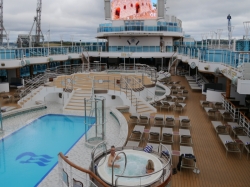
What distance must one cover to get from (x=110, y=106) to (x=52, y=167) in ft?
22.3

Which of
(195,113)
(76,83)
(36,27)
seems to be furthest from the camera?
(36,27)

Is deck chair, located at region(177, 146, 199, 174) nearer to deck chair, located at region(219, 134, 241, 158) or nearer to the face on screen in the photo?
deck chair, located at region(219, 134, 241, 158)

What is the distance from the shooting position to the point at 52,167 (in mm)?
7910

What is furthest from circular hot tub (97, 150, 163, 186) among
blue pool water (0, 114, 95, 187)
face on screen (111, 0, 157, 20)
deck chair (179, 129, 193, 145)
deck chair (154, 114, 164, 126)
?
face on screen (111, 0, 157, 20)

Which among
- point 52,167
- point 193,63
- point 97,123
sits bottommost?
point 52,167

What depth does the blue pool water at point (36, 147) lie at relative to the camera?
755 cm

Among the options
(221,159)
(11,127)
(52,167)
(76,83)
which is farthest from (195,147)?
(76,83)

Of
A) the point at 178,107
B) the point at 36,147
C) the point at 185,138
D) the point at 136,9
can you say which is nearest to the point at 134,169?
the point at 185,138

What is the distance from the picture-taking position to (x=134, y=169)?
20.2 ft

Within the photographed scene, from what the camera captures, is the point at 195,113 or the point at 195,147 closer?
the point at 195,147

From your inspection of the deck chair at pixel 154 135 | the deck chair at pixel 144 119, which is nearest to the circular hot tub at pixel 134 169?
the deck chair at pixel 154 135

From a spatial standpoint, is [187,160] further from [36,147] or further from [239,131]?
[36,147]

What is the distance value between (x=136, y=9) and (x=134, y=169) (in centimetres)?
2366

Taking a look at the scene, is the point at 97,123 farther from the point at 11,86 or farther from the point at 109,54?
the point at 109,54
